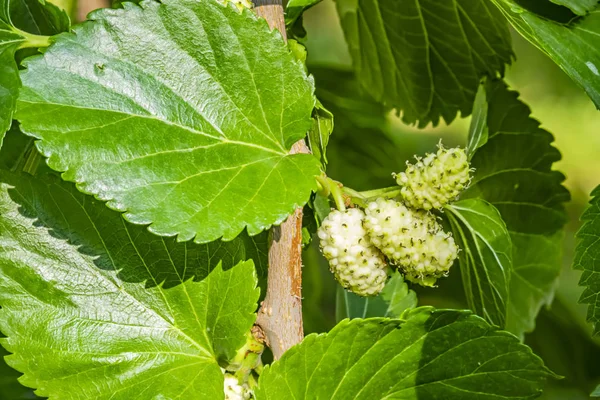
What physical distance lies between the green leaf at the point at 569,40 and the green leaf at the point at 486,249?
148 mm

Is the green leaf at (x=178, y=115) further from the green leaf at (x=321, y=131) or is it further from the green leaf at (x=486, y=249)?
the green leaf at (x=486, y=249)

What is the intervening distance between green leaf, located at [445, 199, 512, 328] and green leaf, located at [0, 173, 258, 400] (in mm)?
244

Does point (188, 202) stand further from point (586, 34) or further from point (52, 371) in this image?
point (586, 34)

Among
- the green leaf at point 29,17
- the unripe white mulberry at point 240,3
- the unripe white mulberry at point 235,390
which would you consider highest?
the unripe white mulberry at point 240,3

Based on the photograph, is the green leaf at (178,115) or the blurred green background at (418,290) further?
the blurred green background at (418,290)

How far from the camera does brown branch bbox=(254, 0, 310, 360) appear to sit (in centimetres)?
67

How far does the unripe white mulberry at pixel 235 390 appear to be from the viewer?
0.65m

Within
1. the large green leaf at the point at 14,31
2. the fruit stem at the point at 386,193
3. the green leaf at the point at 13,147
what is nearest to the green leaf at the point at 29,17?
the large green leaf at the point at 14,31

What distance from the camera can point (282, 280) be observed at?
671 millimetres

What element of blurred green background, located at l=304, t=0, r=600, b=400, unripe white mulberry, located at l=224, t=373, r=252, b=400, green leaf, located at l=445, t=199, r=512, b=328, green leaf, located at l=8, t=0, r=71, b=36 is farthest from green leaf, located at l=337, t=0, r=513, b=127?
unripe white mulberry, located at l=224, t=373, r=252, b=400

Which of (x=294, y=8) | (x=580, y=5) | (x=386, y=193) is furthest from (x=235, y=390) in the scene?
(x=580, y=5)

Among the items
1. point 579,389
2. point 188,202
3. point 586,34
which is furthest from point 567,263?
point 188,202

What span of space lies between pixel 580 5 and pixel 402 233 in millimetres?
264

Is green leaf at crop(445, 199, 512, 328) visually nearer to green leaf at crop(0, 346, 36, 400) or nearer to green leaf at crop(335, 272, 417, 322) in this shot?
green leaf at crop(335, 272, 417, 322)
